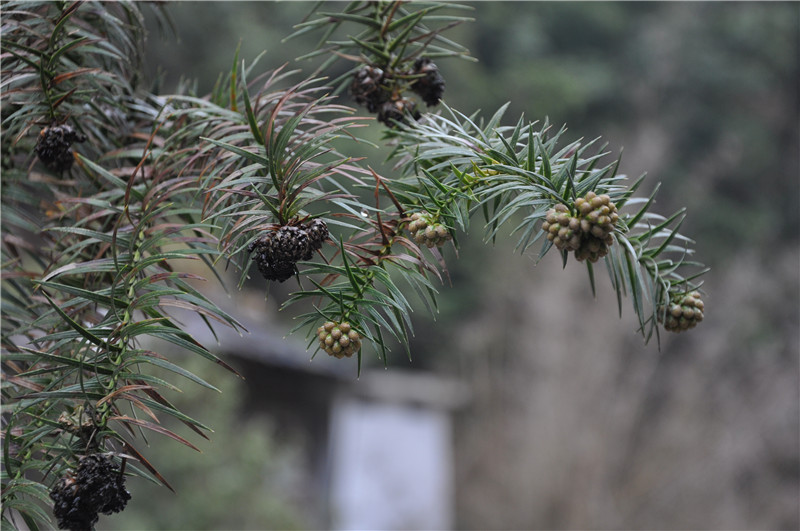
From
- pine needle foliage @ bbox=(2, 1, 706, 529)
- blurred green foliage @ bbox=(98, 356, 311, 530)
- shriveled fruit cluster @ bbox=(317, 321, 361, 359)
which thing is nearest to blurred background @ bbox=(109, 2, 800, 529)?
blurred green foliage @ bbox=(98, 356, 311, 530)

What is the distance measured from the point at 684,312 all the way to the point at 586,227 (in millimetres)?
98

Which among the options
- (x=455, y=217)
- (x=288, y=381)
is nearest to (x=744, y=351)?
(x=288, y=381)

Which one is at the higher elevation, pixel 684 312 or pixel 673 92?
pixel 673 92

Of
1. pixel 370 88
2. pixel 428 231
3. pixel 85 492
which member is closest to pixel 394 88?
pixel 370 88

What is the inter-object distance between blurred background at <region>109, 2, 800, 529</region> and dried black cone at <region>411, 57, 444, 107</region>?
2381 mm

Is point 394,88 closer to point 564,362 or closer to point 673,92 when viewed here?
point 564,362

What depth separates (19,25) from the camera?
0.42 m

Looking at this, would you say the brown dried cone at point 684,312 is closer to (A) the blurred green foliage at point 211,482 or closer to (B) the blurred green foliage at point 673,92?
(A) the blurred green foliage at point 211,482

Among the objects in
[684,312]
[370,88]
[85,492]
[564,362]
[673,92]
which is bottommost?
[85,492]

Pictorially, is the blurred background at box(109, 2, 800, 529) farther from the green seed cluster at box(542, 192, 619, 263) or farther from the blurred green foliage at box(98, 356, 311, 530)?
the green seed cluster at box(542, 192, 619, 263)

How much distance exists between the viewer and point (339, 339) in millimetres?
339

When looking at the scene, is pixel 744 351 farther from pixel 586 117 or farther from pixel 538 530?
pixel 586 117

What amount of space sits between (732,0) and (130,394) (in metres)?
9.44

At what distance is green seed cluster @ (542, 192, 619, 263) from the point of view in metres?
0.32
